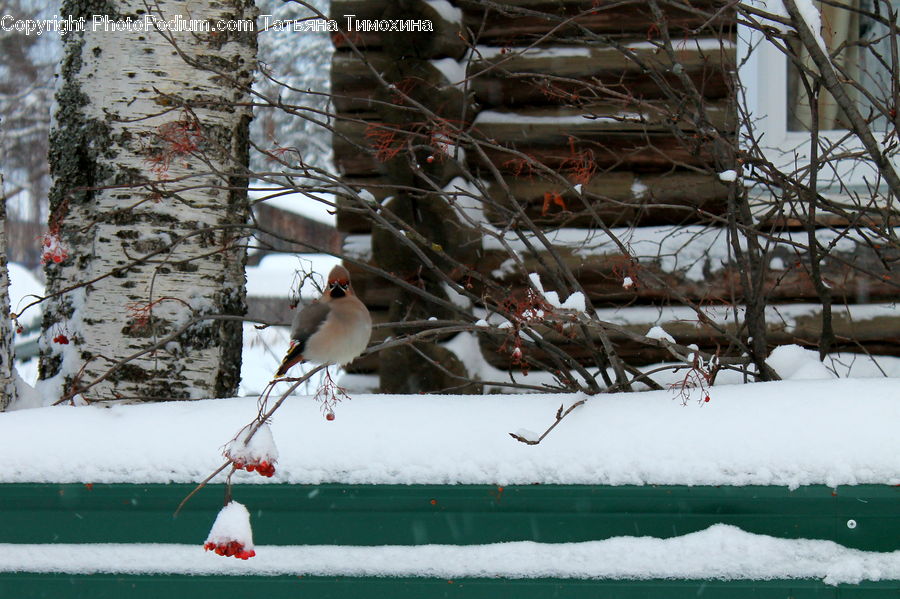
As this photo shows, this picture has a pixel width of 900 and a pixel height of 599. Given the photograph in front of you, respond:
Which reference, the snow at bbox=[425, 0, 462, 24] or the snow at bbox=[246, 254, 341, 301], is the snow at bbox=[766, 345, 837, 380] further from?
the snow at bbox=[246, 254, 341, 301]

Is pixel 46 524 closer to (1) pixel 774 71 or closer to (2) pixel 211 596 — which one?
(2) pixel 211 596

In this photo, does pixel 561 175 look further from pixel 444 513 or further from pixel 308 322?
pixel 444 513

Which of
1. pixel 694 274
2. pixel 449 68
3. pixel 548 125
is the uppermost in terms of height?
pixel 449 68

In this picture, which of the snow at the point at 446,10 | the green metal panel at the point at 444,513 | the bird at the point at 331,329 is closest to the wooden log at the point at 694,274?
the snow at the point at 446,10

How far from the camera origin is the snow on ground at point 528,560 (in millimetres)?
1683

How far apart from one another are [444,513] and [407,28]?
8.98 feet

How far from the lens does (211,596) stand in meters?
1.83

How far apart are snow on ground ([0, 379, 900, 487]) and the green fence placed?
0.09 ft

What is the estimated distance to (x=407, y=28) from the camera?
13.0ft

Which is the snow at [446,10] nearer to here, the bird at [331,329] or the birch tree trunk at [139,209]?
the birch tree trunk at [139,209]

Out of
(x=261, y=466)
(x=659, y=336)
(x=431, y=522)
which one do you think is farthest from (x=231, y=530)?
(x=659, y=336)

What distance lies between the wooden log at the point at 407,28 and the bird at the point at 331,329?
2.03m

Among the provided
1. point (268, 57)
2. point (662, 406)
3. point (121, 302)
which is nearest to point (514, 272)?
point (121, 302)

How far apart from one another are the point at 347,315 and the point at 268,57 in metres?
18.6
